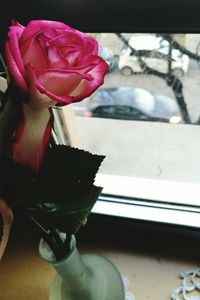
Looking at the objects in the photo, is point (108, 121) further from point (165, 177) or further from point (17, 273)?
point (17, 273)

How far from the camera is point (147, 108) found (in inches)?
24.0

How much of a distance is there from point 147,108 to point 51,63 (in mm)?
340

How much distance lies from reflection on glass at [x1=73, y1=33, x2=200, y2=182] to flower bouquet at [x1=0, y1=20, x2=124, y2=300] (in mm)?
216

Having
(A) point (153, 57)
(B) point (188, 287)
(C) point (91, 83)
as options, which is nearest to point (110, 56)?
(A) point (153, 57)

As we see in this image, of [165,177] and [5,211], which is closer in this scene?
[5,211]

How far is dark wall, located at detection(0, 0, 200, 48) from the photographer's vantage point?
1.40ft

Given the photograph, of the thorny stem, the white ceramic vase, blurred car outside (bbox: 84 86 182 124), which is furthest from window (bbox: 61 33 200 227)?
the thorny stem

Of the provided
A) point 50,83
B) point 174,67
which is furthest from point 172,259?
point 50,83

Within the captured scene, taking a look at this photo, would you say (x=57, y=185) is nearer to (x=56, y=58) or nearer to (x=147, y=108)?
(x=56, y=58)

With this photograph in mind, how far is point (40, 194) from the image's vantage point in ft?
1.17

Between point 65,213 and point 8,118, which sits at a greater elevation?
point 8,118

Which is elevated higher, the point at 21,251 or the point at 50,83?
the point at 50,83

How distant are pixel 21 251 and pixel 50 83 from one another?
18.6 inches

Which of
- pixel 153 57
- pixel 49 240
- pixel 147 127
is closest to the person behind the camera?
pixel 49 240
